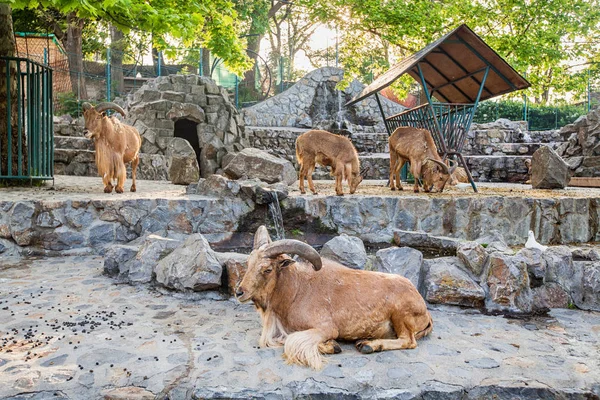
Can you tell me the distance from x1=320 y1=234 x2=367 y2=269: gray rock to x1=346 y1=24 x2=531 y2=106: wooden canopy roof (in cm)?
438

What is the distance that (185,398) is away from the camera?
3064mm

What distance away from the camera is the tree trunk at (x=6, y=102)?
9008mm

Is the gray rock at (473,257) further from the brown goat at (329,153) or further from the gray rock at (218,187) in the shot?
the gray rock at (218,187)

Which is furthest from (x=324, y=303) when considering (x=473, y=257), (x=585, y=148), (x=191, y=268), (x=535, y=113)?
(x=535, y=113)

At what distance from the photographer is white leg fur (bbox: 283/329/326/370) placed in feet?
11.3

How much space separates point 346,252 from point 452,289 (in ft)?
3.94

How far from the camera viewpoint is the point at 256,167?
408 inches

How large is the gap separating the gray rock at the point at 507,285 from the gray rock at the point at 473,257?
0.29 feet

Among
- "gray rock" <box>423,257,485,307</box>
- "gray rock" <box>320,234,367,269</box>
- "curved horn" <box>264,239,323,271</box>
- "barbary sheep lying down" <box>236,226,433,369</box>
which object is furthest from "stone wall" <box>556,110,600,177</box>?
"curved horn" <box>264,239,323,271</box>

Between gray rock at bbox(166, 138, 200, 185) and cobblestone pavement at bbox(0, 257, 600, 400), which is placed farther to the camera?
gray rock at bbox(166, 138, 200, 185)

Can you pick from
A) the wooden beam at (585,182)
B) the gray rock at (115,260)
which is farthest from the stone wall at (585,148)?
the gray rock at (115,260)

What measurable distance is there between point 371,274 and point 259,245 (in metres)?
0.98

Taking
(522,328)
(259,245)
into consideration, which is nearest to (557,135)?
(522,328)

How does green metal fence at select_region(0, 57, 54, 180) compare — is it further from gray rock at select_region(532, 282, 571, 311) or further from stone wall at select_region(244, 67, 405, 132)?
stone wall at select_region(244, 67, 405, 132)
